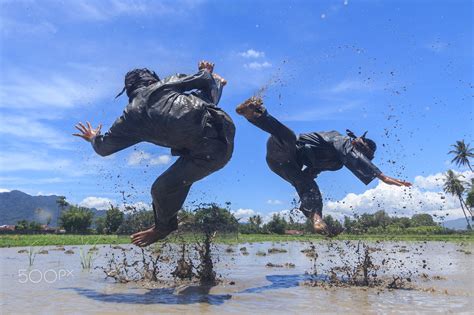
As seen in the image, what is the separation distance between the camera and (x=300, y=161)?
6961 mm

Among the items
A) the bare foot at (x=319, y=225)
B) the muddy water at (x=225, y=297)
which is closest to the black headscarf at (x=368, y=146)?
the bare foot at (x=319, y=225)

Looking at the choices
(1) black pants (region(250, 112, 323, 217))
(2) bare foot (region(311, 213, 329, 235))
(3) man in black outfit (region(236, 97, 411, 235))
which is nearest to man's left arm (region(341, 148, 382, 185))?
(3) man in black outfit (region(236, 97, 411, 235))

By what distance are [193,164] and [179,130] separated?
1.59ft

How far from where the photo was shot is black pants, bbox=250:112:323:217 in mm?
6312

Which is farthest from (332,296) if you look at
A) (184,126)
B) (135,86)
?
(135,86)

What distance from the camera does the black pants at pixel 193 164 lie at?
4922 millimetres

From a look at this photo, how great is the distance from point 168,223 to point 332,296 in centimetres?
219

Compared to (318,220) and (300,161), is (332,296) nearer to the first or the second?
(318,220)

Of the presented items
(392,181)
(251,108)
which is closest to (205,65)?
(251,108)

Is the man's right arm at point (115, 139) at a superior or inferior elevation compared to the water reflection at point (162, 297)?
superior

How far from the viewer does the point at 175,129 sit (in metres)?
4.79

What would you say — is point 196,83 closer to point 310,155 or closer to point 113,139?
point 113,139

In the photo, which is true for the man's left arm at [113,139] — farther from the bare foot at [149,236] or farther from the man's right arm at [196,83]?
the bare foot at [149,236]

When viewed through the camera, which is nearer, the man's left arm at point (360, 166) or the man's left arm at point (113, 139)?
the man's left arm at point (113, 139)
